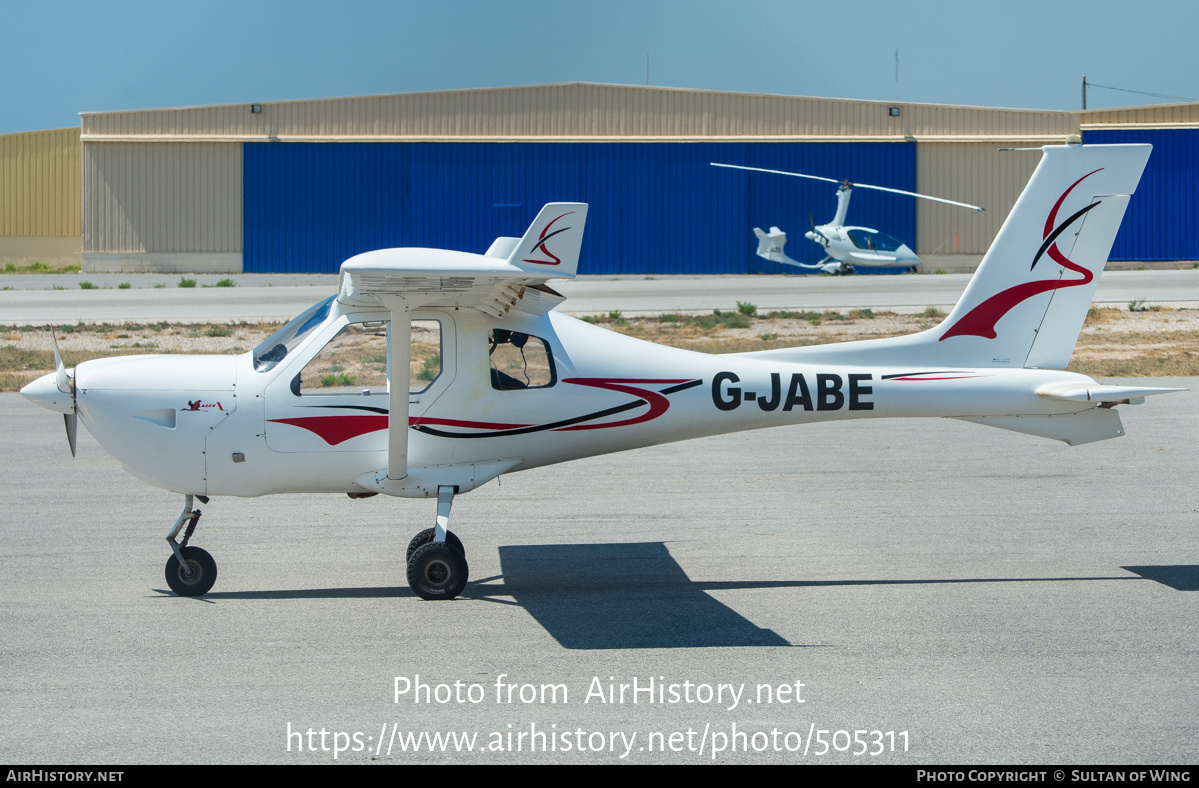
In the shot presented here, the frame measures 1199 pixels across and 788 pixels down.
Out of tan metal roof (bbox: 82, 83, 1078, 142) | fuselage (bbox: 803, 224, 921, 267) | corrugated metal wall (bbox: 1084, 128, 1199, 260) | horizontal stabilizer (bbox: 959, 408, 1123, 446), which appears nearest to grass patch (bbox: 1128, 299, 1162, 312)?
fuselage (bbox: 803, 224, 921, 267)

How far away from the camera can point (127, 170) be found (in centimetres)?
4200

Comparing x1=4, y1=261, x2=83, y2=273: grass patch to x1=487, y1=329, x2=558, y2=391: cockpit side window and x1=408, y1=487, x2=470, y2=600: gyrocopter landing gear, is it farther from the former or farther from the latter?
x1=408, y1=487, x2=470, y2=600: gyrocopter landing gear

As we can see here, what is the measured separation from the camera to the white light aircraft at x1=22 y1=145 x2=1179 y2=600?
6.78m

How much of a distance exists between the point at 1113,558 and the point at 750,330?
1664 centimetres

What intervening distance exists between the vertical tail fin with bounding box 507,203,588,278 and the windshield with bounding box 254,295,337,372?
1.80 m

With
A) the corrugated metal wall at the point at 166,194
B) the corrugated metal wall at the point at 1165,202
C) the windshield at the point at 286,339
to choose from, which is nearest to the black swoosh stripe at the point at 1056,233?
the windshield at the point at 286,339

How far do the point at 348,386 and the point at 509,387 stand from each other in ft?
3.32

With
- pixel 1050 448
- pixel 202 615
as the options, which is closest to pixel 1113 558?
pixel 1050 448

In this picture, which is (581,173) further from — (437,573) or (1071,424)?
(437,573)

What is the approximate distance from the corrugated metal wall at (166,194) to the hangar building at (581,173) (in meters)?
0.07

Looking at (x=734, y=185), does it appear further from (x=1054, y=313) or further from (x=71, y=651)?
(x=71, y=651)

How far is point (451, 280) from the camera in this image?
6.10m

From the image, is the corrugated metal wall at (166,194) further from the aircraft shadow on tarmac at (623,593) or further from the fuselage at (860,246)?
the aircraft shadow on tarmac at (623,593)

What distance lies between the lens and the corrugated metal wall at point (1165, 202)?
4066 centimetres
